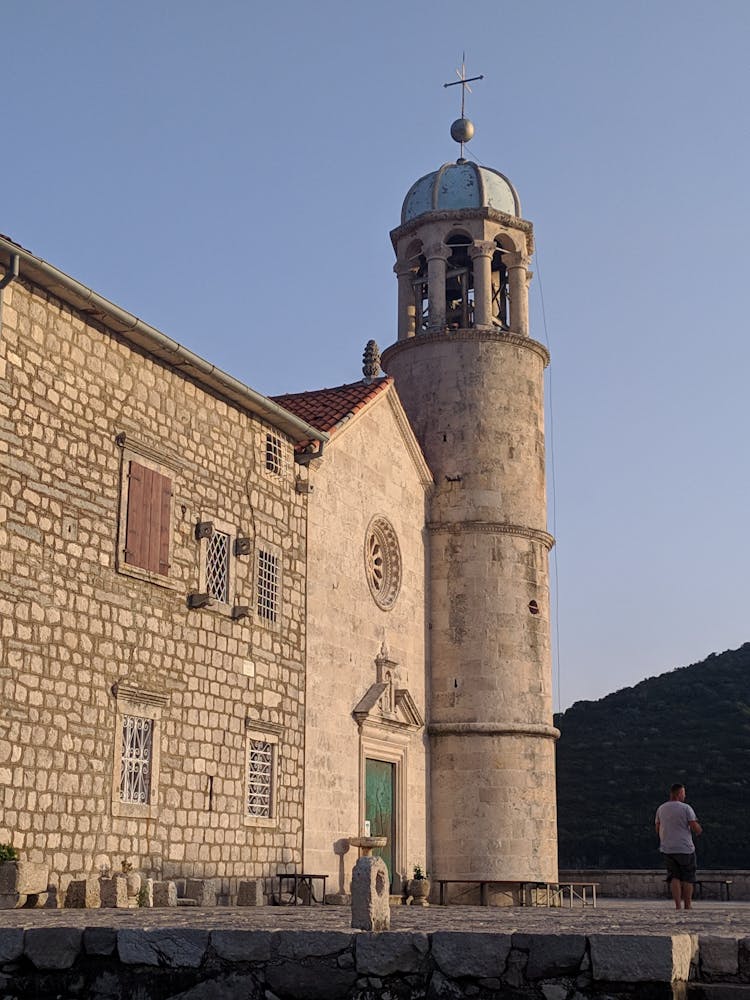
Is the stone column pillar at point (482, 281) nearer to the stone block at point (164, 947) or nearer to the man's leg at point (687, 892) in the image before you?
the man's leg at point (687, 892)

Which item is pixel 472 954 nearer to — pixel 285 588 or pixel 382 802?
pixel 285 588

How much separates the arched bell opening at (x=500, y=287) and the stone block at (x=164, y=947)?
21861mm

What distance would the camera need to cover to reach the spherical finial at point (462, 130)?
3100cm

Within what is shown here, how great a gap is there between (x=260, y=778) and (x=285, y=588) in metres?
3.10

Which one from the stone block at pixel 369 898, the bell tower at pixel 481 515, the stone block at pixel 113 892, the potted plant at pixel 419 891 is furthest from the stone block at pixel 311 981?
the bell tower at pixel 481 515

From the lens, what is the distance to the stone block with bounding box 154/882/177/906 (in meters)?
16.3

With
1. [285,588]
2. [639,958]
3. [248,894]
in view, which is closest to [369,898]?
[639,958]

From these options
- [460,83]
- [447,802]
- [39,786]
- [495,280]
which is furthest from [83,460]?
[460,83]

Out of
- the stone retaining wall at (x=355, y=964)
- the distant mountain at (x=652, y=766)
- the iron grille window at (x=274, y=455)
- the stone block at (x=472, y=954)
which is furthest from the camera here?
the distant mountain at (x=652, y=766)

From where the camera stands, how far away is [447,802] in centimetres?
2562

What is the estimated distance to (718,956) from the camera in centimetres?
802

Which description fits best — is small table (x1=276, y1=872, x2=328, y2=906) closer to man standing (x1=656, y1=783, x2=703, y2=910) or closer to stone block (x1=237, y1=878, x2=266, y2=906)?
stone block (x1=237, y1=878, x2=266, y2=906)

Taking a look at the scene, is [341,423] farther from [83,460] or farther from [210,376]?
[83,460]

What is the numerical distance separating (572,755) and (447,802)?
31792 mm
